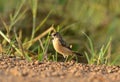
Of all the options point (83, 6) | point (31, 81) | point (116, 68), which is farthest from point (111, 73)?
point (83, 6)

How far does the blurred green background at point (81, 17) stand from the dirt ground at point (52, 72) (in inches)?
303

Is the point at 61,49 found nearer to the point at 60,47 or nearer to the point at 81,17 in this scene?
the point at 60,47

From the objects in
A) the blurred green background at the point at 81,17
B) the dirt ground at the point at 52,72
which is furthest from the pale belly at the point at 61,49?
Answer: the blurred green background at the point at 81,17

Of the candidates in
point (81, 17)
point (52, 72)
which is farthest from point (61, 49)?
point (81, 17)

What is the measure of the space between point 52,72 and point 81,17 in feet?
34.6

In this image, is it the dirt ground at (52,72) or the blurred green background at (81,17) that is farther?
the blurred green background at (81,17)

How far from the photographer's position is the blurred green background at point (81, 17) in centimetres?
1673

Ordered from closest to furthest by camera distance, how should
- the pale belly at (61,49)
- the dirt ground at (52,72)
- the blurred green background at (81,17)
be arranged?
the dirt ground at (52,72) → the pale belly at (61,49) → the blurred green background at (81,17)

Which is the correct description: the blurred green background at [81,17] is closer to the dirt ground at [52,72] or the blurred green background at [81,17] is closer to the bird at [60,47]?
A: the bird at [60,47]

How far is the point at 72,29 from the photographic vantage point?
17.9 m

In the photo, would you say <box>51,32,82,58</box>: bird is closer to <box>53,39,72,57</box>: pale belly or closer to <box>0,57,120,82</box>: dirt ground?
<box>53,39,72,57</box>: pale belly

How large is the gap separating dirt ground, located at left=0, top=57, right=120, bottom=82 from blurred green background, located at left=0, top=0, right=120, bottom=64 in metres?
7.70

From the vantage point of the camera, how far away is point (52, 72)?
25.3 feet

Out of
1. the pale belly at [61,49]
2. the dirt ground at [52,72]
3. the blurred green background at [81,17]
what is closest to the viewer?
the dirt ground at [52,72]
